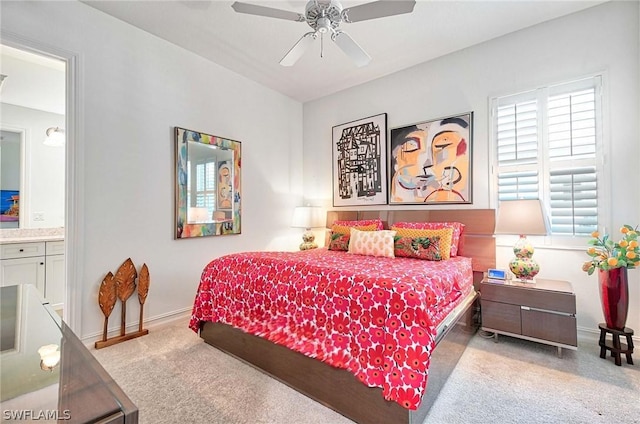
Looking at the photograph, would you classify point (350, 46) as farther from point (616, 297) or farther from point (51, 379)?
point (616, 297)

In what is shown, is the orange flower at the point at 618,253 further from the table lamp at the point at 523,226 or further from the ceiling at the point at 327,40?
the ceiling at the point at 327,40

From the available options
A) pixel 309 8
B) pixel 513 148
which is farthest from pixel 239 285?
pixel 513 148

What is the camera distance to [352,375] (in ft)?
5.34

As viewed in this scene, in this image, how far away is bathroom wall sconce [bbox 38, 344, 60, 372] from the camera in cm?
100

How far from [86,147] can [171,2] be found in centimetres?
149

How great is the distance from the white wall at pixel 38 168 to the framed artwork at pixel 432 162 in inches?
186

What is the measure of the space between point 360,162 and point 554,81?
2.23m

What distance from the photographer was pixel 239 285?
2.28m

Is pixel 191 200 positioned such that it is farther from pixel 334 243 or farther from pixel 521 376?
pixel 521 376

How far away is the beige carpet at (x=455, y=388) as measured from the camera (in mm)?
1645

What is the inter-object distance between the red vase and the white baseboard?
3.95 metres

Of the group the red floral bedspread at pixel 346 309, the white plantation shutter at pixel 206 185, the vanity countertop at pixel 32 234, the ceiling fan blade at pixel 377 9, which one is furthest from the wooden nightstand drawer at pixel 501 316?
the vanity countertop at pixel 32 234

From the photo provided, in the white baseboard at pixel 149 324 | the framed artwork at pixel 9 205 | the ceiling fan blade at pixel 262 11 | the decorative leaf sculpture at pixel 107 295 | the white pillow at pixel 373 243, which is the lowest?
the white baseboard at pixel 149 324

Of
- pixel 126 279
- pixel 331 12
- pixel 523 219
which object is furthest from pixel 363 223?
pixel 126 279
